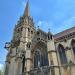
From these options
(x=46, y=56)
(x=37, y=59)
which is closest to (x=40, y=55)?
(x=37, y=59)

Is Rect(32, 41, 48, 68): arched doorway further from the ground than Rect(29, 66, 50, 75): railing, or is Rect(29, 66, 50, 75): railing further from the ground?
Rect(32, 41, 48, 68): arched doorway

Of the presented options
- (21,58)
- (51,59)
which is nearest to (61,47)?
(51,59)

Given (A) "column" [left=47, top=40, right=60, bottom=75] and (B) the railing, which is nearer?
(A) "column" [left=47, top=40, right=60, bottom=75]

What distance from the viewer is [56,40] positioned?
22859 mm

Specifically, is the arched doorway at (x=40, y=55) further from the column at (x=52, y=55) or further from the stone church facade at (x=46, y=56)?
the column at (x=52, y=55)

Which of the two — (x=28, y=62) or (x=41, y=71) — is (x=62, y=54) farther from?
(x=28, y=62)

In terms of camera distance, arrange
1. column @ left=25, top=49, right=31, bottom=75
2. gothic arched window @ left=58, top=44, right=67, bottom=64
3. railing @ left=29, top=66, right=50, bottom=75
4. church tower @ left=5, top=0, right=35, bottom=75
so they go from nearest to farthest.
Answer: railing @ left=29, top=66, right=50, bottom=75 → gothic arched window @ left=58, top=44, right=67, bottom=64 → column @ left=25, top=49, right=31, bottom=75 → church tower @ left=5, top=0, right=35, bottom=75

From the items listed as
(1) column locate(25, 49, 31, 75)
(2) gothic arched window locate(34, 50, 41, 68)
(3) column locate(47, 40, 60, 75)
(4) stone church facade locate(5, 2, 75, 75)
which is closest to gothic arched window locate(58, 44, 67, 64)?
(4) stone church facade locate(5, 2, 75, 75)

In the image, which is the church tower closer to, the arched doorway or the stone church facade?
the stone church facade

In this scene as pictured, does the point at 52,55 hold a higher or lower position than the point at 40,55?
lower

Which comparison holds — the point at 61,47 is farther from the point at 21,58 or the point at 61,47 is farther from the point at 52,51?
the point at 21,58

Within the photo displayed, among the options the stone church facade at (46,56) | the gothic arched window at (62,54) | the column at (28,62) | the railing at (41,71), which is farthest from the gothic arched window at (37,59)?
the gothic arched window at (62,54)

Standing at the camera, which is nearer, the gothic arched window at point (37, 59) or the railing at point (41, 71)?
the railing at point (41, 71)

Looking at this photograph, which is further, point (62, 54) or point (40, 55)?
point (40, 55)
